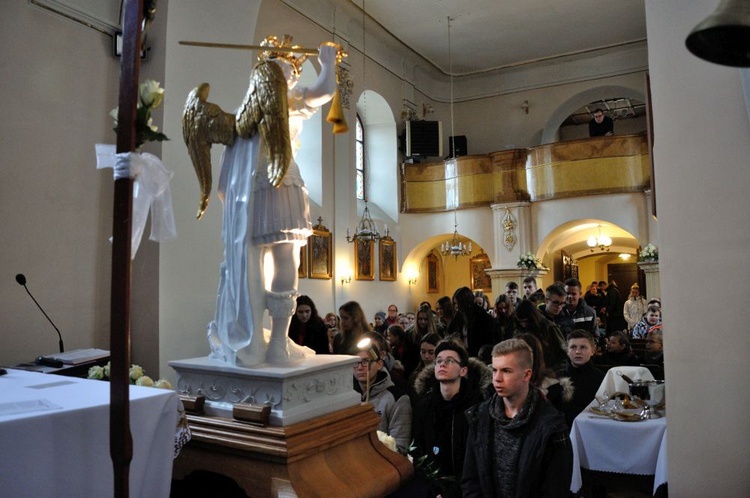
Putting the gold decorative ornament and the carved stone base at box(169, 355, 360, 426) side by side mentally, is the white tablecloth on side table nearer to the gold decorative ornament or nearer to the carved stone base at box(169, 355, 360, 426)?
the carved stone base at box(169, 355, 360, 426)

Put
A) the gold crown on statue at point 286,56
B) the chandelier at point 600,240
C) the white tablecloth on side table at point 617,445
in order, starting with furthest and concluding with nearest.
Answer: the chandelier at point 600,240
the white tablecloth on side table at point 617,445
the gold crown on statue at point 286,56

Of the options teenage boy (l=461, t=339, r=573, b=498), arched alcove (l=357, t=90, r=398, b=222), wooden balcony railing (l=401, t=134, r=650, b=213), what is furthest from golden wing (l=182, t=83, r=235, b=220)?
arched alcove (l=357, t=90, r=398, b=222)

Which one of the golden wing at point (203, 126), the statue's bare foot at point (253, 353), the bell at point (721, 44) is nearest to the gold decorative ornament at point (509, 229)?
the golden wing at point (203, 126)

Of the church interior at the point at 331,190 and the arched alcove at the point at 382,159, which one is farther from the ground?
the arched alcove at the point at 382,159

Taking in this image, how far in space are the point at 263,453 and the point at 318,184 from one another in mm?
10658

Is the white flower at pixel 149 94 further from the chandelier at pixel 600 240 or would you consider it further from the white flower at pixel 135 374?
the chandelier at pixel 600 240

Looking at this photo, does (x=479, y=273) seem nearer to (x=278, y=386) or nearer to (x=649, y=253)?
(x=649, y=253)

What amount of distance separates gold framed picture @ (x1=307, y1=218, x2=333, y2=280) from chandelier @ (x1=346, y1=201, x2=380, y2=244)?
2.06 ft

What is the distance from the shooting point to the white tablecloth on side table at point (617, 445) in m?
3.83

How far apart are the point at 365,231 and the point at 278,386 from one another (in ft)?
38.3

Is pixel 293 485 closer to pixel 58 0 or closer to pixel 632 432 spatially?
pixel 632 432

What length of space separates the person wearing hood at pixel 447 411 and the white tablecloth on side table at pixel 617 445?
93cm

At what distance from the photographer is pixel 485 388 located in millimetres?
3543

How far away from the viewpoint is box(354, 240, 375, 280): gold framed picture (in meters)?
13.8
